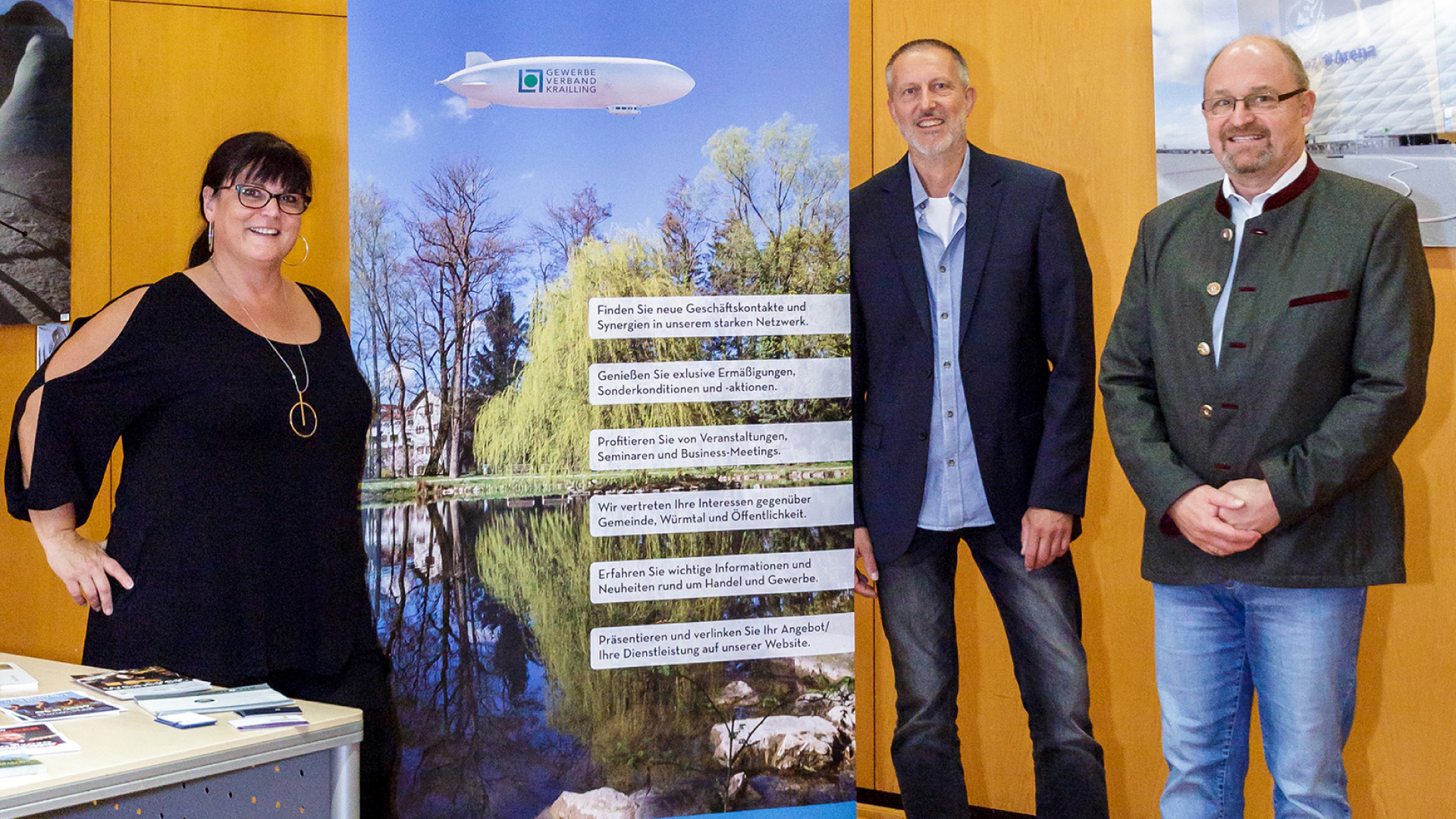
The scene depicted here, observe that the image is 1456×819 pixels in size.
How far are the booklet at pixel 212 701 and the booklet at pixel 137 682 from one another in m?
0.03

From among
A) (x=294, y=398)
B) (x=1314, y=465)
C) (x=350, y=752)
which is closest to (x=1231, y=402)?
(x=1314, y=465)

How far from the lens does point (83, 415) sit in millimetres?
2193

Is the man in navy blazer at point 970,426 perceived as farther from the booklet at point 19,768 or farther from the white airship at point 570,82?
the booklet at point 19,768

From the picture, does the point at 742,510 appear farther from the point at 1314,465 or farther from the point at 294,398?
the point at 1314,465

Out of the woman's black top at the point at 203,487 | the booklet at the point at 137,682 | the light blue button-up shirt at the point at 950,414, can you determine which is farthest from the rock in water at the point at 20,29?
the light blue button-up shirt at the point at 950,414

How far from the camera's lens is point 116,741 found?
4.94ft

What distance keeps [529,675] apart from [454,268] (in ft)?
3.02

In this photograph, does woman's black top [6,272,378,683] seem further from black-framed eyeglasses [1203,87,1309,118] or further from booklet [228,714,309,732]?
black-framed eyeglasses [1203,87,1309,118]

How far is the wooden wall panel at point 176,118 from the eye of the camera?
116 inches

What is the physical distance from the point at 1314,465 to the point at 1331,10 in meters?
1.38

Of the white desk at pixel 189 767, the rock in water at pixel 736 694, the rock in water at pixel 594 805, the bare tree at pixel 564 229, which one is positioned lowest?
the rock in water at pixel 594 805

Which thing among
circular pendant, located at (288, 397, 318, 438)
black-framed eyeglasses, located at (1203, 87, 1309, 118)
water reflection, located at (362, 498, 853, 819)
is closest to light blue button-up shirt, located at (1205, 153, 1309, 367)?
black-framed eyeglasses, located at (1203, 87, 1309, 118)

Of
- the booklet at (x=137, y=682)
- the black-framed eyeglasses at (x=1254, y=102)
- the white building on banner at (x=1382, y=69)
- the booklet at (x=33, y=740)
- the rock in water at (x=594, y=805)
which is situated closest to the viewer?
the booklet at (x=33, y=740)

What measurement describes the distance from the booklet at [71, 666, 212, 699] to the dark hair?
3.05ft
